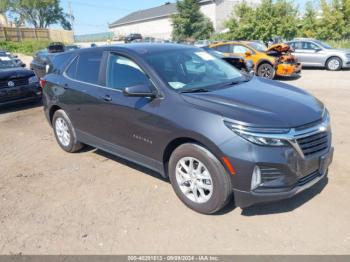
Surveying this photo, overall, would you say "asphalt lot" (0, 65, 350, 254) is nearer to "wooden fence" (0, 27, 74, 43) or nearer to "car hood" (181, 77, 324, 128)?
"car hood" (181, 77, 324, 128)

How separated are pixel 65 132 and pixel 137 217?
2565 mm

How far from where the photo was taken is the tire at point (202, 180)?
342cm

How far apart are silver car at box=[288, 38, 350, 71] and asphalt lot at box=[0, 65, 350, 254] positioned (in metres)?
12.8

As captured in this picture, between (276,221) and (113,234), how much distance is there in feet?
5.39

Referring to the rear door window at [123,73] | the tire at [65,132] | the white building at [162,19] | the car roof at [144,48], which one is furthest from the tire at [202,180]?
the white building at [162,19]

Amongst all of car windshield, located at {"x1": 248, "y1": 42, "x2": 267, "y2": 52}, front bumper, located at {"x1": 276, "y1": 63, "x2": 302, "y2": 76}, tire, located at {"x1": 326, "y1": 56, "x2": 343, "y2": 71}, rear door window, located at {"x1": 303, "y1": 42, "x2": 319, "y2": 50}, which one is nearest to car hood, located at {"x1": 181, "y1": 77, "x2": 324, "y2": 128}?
front bumper, located at {"x1": 276, "y1": 63, "x2": 302, "y2": 76}

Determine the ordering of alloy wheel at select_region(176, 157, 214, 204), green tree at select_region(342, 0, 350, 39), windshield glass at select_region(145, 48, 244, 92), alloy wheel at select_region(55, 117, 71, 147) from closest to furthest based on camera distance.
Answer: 1. alloy wheel at select_region(176, 157, 214, 204)
2. windshield glass at select_region(145, 48, 244, 92)
3. alloy wheel at select_region(55, 117, 71, 147)
4. green tree at select_region(342, 0, 350, 39)

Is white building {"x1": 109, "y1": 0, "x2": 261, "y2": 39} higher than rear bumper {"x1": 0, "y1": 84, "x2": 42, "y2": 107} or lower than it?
higher

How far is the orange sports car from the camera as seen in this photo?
13.5 m

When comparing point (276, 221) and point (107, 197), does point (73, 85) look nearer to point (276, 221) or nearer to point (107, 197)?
point (107, 197)

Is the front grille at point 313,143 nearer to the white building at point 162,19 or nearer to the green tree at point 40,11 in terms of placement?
the white building at point 162,19

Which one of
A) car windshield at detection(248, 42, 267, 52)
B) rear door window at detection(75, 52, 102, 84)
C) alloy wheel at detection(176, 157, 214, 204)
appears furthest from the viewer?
car windshield at detection(248, 42, 267, 52)

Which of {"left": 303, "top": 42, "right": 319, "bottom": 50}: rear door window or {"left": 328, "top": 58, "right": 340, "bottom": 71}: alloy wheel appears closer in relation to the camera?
{"left": 328, "top": 58, "right": 340, "bottom": 71}: alloy wheel

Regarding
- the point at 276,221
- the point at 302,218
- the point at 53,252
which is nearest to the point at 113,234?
the point at 53,252
